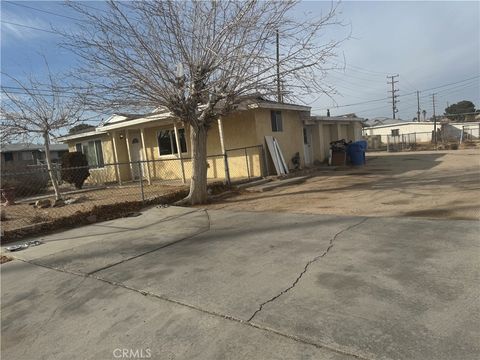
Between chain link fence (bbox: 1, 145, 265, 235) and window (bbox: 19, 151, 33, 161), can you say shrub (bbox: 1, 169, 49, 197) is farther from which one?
window (bbox: 19, 151, 33, 161)

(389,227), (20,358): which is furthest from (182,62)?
(20,358)

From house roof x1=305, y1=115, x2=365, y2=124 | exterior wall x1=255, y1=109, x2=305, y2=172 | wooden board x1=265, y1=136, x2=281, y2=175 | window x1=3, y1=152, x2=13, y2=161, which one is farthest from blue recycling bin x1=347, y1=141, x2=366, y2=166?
window x1=3, y1=152, x2=13, y2=161

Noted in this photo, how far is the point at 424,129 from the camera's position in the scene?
49094mm

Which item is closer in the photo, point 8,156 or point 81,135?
point 81,135

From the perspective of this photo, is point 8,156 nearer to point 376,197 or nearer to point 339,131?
point 339,131

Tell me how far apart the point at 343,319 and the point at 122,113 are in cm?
912

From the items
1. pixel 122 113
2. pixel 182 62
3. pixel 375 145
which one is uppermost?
pixel 182 62

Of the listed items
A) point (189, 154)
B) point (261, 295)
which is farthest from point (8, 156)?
point (261, 295)

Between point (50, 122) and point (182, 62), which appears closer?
point (182, 62)

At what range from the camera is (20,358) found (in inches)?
138

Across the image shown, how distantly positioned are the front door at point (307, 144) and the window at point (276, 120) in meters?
2.95

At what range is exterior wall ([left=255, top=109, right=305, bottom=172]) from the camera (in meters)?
14.9

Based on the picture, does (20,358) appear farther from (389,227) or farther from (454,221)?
(454,221)

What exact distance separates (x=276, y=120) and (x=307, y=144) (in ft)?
13.8
